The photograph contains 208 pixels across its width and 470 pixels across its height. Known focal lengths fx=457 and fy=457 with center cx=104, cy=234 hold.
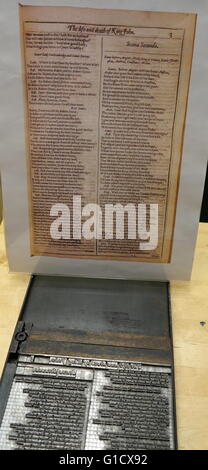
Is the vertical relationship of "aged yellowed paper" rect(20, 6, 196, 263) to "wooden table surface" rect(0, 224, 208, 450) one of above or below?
above

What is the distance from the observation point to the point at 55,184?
0.73 metres

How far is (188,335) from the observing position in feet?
2.40

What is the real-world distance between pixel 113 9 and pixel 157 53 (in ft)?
0.26

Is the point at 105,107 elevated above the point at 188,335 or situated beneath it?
elevated above

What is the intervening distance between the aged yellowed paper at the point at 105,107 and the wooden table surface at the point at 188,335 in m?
0.10

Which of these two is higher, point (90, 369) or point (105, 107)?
point (105, 107)

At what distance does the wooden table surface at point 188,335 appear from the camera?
0.61 meters

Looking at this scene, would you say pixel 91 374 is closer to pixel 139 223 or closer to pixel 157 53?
pixel 139 223

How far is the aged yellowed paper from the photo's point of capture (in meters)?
0.61

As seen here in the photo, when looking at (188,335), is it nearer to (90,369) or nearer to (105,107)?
(90,369)

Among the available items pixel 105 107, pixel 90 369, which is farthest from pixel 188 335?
pixel 105 107

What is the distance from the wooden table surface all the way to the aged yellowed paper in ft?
0.33

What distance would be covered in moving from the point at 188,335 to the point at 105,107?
0.38 m
